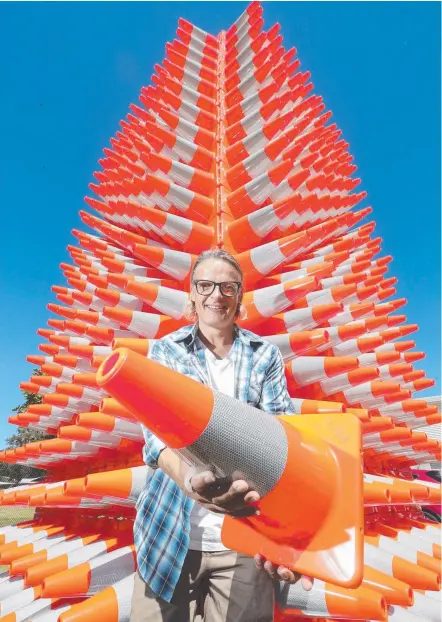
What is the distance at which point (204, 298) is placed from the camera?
1538mm

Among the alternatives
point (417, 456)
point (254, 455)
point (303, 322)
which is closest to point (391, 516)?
point (417, 456)

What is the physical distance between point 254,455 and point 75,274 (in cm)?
315

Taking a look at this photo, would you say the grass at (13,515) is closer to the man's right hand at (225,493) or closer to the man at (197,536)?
the man at (197,536)

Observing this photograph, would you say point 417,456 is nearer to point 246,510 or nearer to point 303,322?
point 303,322

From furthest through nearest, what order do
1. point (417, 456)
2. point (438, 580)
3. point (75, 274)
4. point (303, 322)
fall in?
1. point (75, 274)
2. point (417, 456)
3. point (303, 322)
4. point (438, 580)

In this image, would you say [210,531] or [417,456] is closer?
[210,531]

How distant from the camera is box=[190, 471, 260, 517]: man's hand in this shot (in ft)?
2.91

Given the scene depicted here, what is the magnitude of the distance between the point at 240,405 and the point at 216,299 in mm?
638

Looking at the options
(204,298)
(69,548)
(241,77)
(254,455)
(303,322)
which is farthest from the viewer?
(241,77)

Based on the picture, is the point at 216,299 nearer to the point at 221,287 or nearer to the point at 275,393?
the point at 221,287

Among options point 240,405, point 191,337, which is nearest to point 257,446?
point 240,405

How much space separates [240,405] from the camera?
930mm

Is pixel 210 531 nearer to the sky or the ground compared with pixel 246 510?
A: nearer to the ground

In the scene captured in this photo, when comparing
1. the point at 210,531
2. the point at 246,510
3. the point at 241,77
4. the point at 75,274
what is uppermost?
the point at 241,77
